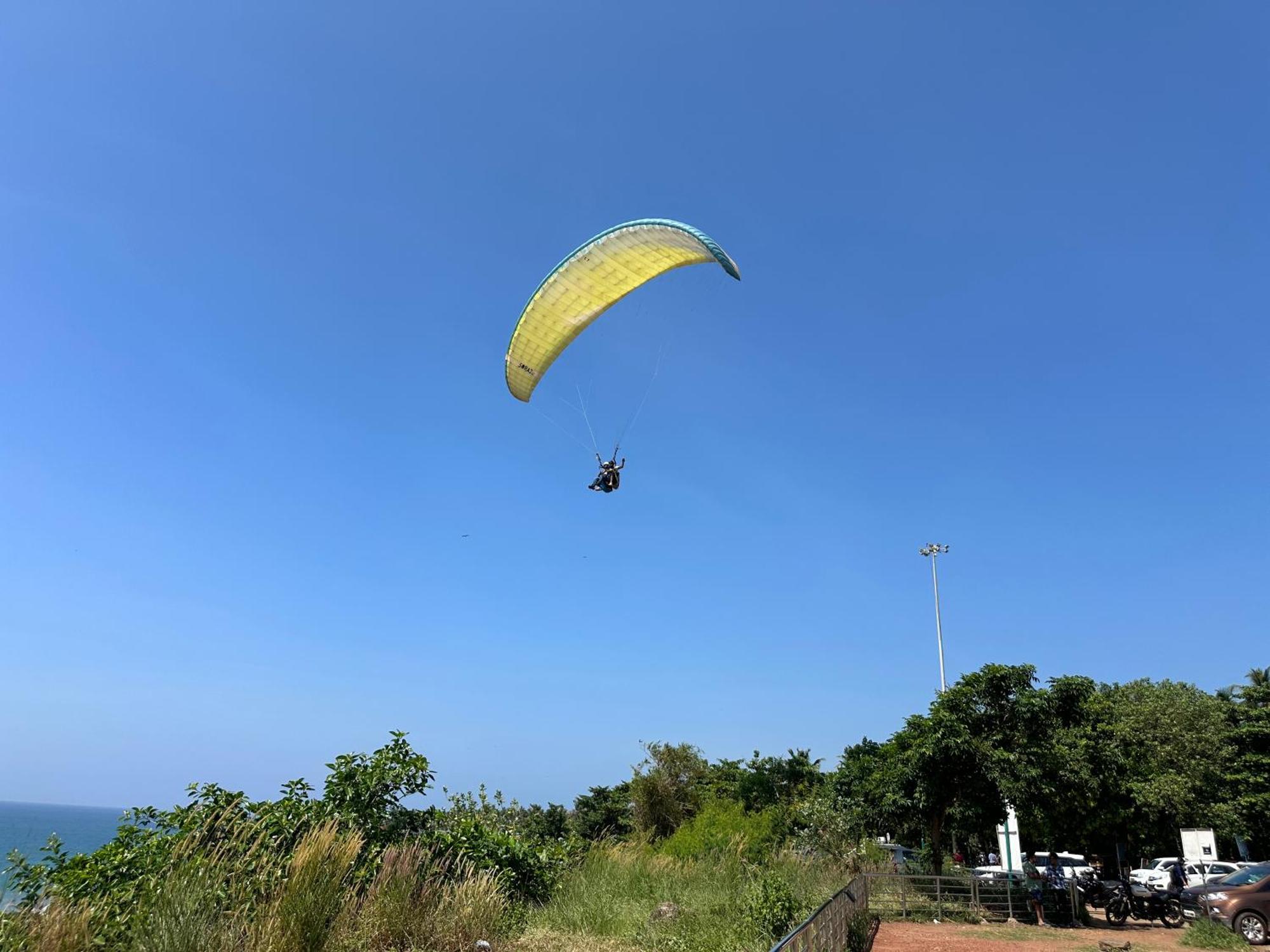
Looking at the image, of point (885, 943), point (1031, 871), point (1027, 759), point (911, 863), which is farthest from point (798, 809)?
point (885, 943)

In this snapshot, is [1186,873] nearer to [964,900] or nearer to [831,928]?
[964,900]

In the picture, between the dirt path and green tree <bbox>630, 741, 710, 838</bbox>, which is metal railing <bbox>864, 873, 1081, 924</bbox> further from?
green tree <bbox>630, 741, 710, 838</bbox>

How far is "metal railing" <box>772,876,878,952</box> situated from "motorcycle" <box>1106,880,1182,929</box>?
6984 millimetres

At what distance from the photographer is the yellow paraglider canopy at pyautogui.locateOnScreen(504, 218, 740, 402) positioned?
13.2 m

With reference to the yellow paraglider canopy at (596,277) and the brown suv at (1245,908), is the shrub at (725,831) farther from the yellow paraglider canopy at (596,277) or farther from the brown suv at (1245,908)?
the yellow paraglider canopy at (596,277)

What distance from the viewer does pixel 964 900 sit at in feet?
58.3

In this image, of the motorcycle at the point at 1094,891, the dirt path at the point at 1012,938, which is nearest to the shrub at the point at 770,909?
the dirt path at the point at 1012,938

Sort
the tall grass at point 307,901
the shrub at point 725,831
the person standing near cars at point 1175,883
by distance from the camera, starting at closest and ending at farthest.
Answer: the tall grass at point 307,901
the person standing near cars at point 1175,883
the shrub at point 725,831

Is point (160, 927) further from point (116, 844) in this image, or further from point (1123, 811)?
point (1123, 811)

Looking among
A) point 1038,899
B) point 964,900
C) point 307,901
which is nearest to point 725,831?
point 964,900

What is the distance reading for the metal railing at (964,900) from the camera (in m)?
Answer: 17.2

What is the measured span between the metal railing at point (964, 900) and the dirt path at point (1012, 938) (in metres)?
0.68

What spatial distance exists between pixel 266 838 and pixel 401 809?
258 centimetres

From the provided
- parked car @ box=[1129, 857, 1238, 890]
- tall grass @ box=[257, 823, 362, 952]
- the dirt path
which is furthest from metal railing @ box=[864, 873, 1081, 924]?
tall grass @ box=[257, 823, 362, 952]
